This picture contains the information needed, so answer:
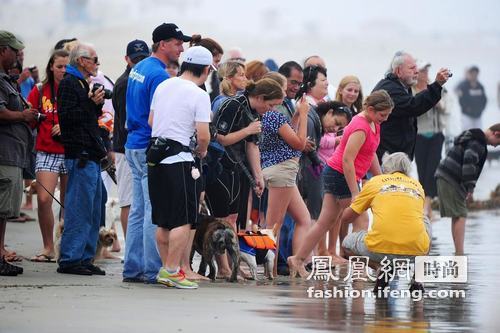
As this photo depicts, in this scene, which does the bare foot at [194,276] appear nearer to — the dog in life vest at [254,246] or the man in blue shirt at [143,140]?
the dog in life vest at [254,246]

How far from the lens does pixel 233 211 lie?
13.3 m

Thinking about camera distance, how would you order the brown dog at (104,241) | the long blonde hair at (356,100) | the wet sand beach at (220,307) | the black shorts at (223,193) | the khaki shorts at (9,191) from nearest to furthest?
the wet sand beach at (220,307), the khaki shorts at (9,191), the black shorts at (223,193), the brown dog at (104,241), the long blonde hair at (356,100)

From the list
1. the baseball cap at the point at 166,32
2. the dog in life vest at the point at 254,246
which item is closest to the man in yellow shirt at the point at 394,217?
the dog in life vest at the point at 254,246

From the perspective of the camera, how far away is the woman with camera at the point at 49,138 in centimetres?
1377

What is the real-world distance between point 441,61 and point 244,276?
3040 cm

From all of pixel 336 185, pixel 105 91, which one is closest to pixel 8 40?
pixel 105 91

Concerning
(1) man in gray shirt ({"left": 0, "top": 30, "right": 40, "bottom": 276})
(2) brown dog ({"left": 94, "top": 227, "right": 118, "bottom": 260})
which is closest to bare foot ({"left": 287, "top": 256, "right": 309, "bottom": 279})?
(2) brown dog ({"left": 94, "top": 227, "right": 118, "bottom": 260})

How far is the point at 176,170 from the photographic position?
459 inches

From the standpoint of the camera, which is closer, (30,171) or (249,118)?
(249,118)

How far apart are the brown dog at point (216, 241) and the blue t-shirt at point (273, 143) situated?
102 cm

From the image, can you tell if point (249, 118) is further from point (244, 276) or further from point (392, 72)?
point (392, 72)

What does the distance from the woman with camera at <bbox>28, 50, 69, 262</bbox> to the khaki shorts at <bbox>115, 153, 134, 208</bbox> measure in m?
0.56

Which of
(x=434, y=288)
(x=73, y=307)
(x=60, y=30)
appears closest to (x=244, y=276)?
(x=434, y=288)

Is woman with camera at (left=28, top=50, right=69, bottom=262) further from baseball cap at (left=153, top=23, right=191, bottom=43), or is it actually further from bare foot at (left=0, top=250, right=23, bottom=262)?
baseball cap at (left=153, top=23, right=191, bottom=43)
